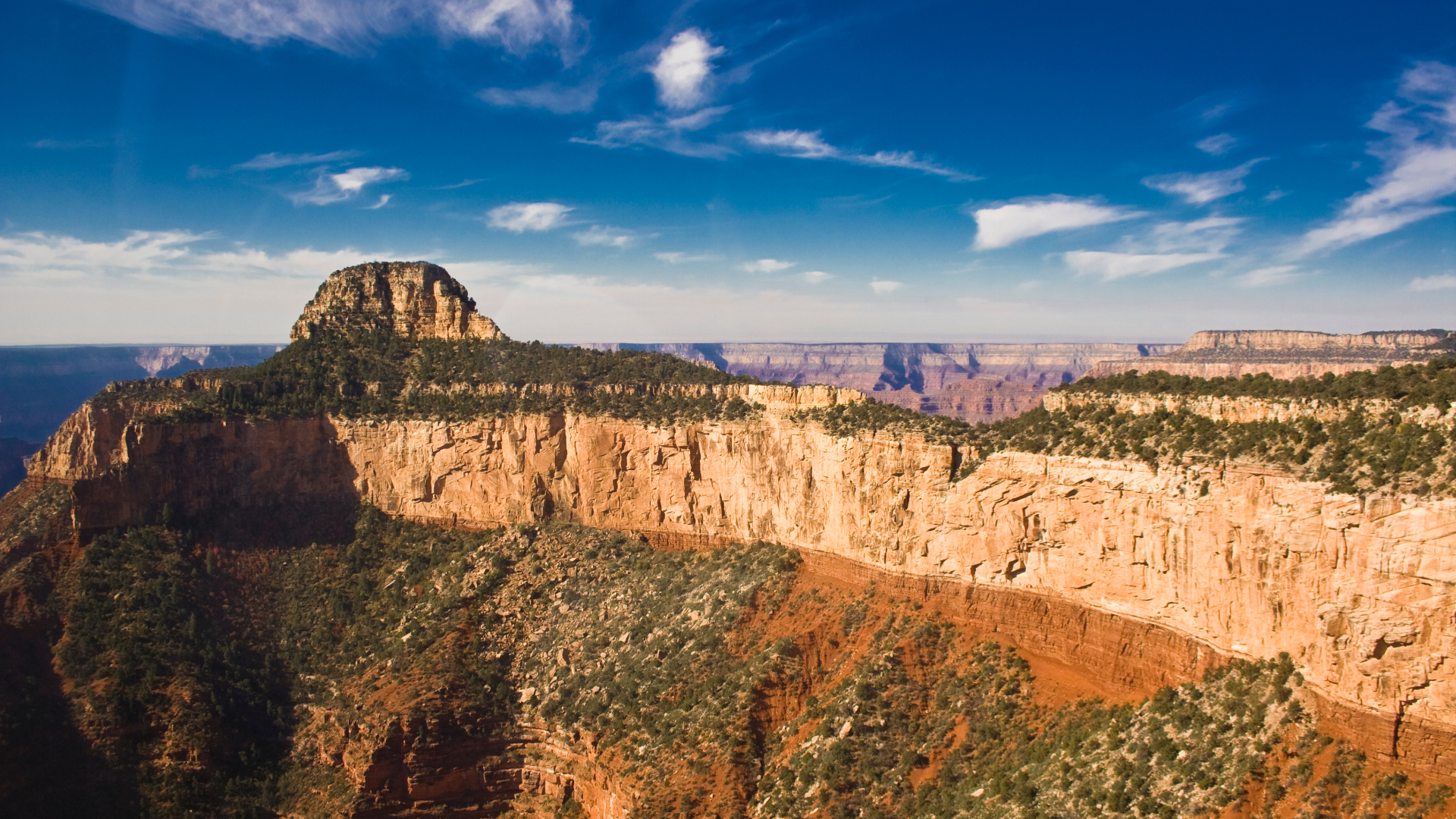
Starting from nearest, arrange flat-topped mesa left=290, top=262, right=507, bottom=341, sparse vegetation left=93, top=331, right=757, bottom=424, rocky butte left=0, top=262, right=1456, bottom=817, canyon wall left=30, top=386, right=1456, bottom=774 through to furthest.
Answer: canyon wall left=30, top=386, right=1456, bottom=774, rocky butte left=0, top=262, right=1456, bottom=817, sparse vegetation left=93, top=331, right=757, bottom=424, flat-topped mesa left=290, top=262, right=507, bottom=341

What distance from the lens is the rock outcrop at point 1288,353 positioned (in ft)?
286

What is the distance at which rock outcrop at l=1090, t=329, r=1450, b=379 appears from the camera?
87312mm

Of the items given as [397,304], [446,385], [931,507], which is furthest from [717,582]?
[397,304]

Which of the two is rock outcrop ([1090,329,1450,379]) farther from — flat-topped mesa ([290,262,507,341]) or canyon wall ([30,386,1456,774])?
flat-topped mesa ([290,262,507,341])

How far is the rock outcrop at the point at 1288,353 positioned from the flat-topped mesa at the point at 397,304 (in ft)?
238

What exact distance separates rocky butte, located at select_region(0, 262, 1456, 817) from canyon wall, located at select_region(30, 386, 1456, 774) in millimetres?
162

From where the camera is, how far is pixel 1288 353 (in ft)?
354

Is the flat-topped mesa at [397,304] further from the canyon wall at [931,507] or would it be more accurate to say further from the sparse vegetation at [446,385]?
the canyon wall at [931,507]

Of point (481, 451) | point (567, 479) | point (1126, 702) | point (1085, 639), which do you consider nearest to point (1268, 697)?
point (1126, 702)

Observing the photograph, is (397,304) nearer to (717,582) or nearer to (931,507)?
(717,582)

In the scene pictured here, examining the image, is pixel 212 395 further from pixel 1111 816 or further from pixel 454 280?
pixel 1111 816

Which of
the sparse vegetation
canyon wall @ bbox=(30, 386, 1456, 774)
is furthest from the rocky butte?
the sparse vegetation

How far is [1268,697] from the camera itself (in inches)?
1227

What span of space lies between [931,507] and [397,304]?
60467 millimetres
